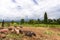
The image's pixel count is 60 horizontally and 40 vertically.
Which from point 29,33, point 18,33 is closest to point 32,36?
point 29,33

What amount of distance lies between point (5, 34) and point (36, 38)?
13.6 feet

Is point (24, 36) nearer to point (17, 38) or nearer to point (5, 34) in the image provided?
point (17, 38)

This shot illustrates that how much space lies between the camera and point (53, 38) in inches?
805

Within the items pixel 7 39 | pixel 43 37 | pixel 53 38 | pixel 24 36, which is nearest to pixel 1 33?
pixel 7 39

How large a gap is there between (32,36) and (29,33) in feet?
1.89

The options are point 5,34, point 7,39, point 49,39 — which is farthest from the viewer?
point 49,39

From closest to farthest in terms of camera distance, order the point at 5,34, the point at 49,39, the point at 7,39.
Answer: the point at 7,39, the point at 5,34, the point at 49,39

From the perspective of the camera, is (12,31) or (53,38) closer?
(12,31)

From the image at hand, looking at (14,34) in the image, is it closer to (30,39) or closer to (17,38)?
(17,38)

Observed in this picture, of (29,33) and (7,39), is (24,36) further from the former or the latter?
(7,39)

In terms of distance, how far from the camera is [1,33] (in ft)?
59.7

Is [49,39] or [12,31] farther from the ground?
[12,31]

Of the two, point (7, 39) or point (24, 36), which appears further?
point (24, 36)

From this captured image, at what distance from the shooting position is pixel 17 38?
57.0 feet
